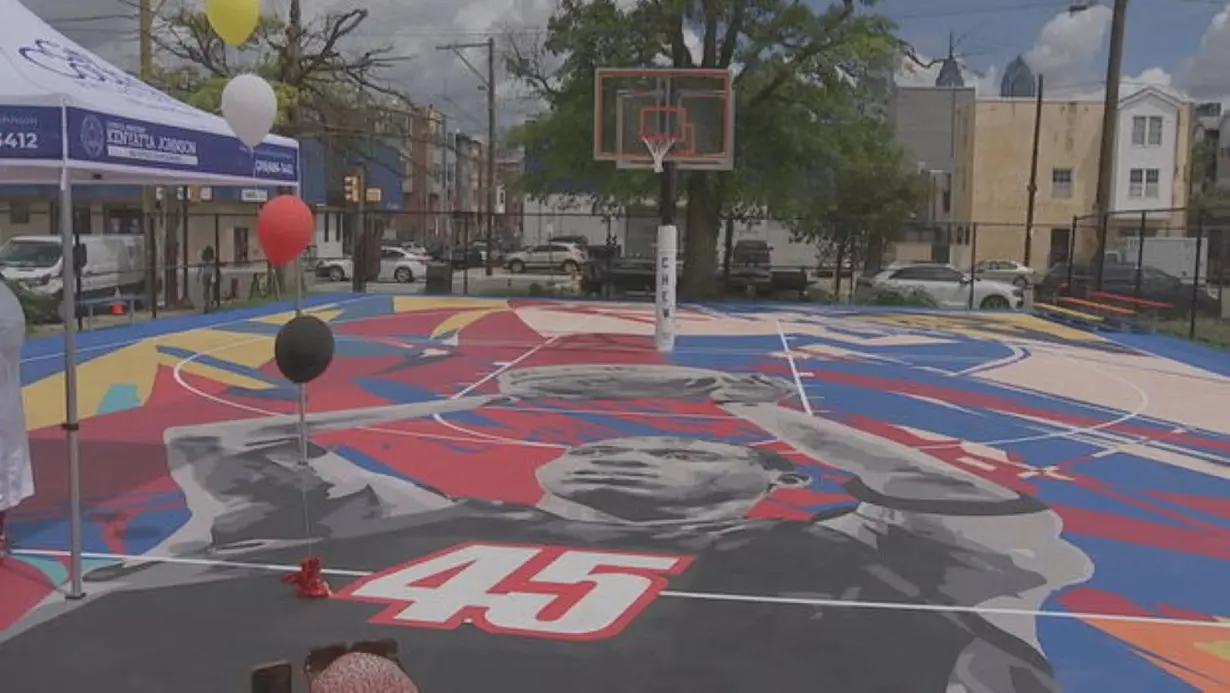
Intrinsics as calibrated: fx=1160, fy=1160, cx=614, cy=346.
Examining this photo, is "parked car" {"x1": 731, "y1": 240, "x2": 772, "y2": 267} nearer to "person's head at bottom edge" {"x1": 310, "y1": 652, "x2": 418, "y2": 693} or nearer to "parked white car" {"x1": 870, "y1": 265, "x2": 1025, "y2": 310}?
"parked white car" {"x1": 870, "y1": 265, "x2": 1025, "y2": 310}

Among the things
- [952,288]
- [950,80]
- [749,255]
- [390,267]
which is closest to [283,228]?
[952,288]

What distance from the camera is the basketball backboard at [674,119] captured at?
65.3ft

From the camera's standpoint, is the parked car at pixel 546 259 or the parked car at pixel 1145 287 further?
the parked car at pixel 546 259

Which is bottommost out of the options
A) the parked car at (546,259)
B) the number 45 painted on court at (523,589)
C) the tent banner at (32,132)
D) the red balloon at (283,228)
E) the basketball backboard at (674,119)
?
the number 45 painted on court at (523,589)

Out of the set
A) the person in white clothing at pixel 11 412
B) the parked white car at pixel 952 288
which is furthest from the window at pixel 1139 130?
the person in white clothing at pixel 11 412

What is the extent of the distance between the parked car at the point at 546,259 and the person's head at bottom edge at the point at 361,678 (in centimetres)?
4957

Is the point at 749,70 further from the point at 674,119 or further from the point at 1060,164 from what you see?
the point at 1060,164

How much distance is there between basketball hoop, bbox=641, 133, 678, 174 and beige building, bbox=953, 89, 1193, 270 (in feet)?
140

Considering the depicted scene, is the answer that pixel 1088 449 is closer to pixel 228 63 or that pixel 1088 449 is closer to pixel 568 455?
pixel 568 455

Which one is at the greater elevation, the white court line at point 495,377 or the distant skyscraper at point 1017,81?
the distant skyscraper at point 1017,81

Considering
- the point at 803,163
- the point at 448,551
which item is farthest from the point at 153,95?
the point at 803,163

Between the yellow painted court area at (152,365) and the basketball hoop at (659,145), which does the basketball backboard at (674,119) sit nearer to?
the basketball hoop at (659,145)

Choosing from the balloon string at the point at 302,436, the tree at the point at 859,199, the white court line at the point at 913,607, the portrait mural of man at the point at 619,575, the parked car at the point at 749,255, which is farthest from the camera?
the parked car at the point at 749,255

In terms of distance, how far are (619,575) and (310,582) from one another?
1.71 m
